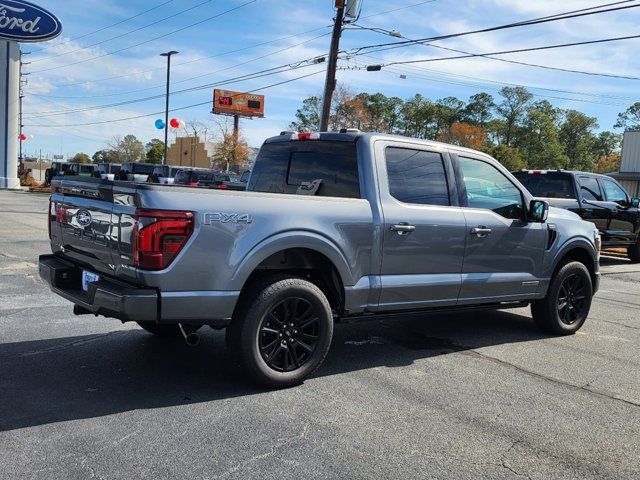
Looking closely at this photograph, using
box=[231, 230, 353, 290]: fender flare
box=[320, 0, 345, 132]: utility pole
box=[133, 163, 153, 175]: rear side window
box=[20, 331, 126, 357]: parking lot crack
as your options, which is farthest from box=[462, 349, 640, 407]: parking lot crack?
box=[133, 163, 153, 175]: rear side window

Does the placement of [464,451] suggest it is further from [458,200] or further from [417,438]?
[458,200]

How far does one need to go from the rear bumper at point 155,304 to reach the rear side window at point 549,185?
32.3 feet

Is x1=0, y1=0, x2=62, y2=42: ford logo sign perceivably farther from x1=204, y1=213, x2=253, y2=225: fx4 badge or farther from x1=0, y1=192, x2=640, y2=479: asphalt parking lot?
x1=204, y1=213, x2=253, y2=225: fx4 badge

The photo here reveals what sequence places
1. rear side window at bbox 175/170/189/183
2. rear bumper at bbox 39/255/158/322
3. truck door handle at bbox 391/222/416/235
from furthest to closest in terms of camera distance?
rear side window at bbox 175/170/189/183 → truck door handle at bbox 391/222/416/235 → rear bumper at bbox 39/255/158/322

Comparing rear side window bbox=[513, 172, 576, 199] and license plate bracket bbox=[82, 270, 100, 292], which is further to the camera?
rear side window bbox=[513, 172, 576, 199]

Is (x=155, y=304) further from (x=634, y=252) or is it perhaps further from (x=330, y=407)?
(x=634, y=252)

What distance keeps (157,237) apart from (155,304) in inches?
17.0

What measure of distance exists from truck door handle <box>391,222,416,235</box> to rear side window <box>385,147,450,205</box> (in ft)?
0.77

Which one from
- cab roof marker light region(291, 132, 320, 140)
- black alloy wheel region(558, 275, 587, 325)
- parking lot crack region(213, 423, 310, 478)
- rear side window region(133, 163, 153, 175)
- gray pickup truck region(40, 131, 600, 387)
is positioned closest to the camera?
parking lot crack region(213, 423, 310, 478)

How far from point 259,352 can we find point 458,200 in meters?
2.38

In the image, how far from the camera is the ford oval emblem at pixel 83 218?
4328 millimetres

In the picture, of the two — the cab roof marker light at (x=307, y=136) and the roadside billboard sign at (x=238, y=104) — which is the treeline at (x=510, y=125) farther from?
the cab roof marker light at (x=307, y=136)

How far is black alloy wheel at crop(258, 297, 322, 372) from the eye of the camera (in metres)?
4.29

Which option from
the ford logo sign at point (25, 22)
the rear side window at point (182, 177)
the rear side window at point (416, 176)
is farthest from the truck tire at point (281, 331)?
the ford logo sign at point (25, 22)
